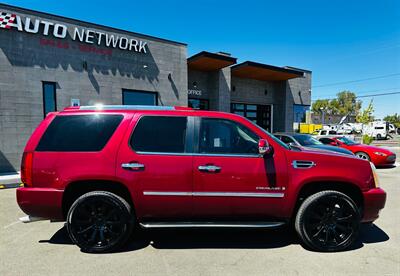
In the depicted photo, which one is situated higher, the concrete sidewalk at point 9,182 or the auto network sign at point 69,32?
the auto network sign at point 69,32

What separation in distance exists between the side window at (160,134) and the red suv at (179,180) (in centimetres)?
1

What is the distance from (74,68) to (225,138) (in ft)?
28.2

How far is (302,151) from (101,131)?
286 cm

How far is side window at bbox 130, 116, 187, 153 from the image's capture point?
10.7ft

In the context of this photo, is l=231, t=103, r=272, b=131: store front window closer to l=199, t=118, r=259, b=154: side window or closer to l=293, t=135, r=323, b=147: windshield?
l=293, t=135, r=323, b=147: windshield

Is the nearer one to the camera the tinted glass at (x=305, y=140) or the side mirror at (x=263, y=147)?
the side mirror at (x=263, y=147)

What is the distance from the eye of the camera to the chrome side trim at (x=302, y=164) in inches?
127

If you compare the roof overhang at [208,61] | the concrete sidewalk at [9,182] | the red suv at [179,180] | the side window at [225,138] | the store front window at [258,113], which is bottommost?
the concrete sidewalk at [9,182]

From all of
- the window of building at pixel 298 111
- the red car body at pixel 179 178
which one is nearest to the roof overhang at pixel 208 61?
the window of building at pixel 298 111

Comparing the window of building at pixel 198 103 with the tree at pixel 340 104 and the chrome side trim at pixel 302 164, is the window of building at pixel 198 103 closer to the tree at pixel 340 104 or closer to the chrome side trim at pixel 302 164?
the chrome side trim at pixel 302 164

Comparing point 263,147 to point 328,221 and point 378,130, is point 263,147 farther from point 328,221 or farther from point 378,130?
point 378,130

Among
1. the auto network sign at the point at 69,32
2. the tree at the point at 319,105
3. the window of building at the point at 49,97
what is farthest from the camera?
the tree at the point at 319,105

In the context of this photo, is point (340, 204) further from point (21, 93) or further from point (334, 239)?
point (21, 93)

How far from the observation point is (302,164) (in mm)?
3242
